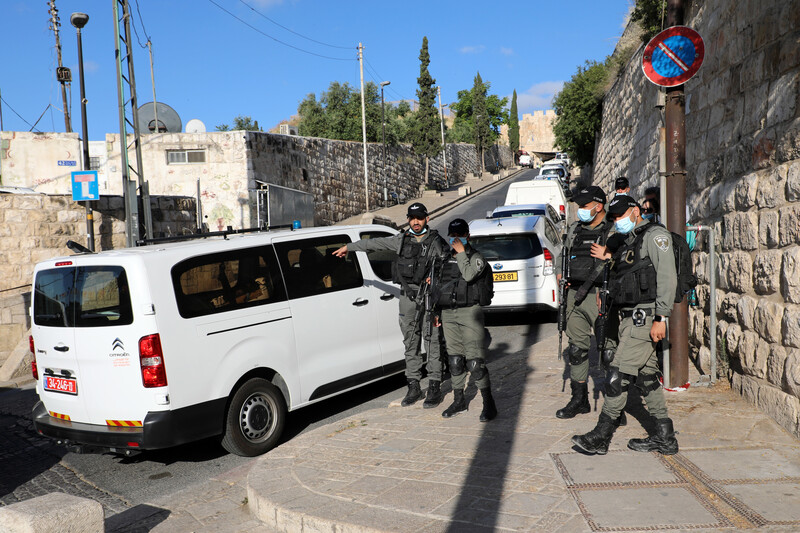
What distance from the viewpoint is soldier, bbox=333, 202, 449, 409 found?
240 inches

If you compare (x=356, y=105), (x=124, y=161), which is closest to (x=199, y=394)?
(x=124, y=161)

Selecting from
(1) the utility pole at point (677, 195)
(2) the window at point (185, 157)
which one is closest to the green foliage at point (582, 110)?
(2) the window at point (185, 157)

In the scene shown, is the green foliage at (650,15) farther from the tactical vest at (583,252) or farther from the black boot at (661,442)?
the black boot at (661,442)

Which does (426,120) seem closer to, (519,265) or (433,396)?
(519,265)

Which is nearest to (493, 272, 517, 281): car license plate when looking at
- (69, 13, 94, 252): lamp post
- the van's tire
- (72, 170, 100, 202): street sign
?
the van's tire

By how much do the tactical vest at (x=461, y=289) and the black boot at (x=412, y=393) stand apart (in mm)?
1017

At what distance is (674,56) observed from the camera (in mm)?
5738

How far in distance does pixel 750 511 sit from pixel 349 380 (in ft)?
12.4

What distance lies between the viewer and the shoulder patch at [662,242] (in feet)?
14.6

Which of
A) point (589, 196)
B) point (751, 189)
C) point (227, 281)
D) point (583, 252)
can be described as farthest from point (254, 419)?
point (751, 189)

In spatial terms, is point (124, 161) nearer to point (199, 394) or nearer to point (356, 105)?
point (199, 394)

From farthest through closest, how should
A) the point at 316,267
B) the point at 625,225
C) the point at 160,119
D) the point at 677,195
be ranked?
the point at 160,119 < the point at 316,267 < the point at 677,195 < the point at 625,225

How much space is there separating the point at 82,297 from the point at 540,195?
18.5 meters

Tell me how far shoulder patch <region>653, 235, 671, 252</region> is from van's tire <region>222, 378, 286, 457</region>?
3.35 metres
